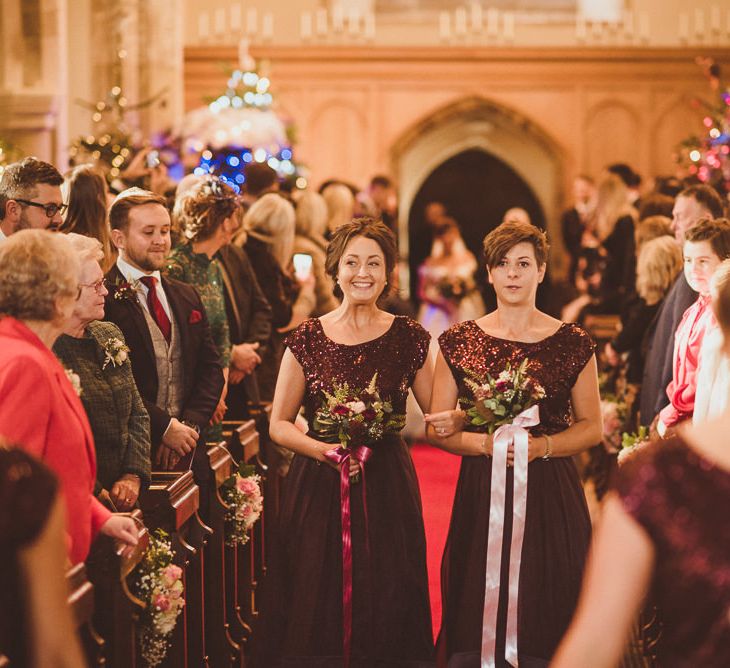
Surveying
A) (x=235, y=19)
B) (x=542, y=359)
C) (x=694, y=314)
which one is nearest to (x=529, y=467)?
(x=542, y=359)

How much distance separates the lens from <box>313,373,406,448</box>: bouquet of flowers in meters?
4.22

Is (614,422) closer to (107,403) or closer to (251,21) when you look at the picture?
(107,403)

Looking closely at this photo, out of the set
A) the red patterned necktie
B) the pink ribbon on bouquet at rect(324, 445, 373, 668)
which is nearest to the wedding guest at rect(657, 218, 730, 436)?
the pink ribbon on bouquet at rect(324, 445, 373, 668)

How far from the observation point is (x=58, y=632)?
208cm

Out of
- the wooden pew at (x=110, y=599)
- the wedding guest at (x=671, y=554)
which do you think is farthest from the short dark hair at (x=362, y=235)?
the wedding guest at (x=671, y=554)

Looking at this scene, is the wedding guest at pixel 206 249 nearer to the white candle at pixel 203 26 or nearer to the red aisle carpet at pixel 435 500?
the red aisle carpet at pixel 435 500

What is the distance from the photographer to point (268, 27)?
15.2 metres

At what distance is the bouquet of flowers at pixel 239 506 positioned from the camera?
5.05 m

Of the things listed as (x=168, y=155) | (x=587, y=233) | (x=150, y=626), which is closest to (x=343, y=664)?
(x=150, y=626)

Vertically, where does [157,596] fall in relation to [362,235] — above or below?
below

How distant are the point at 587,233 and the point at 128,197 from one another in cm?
720

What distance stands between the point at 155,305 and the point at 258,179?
3235 mm

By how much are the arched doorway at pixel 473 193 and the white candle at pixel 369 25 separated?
98.0 inches

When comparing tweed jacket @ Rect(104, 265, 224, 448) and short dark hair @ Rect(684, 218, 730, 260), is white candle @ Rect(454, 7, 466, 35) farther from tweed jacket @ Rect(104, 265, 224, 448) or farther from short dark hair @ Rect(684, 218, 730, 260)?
tweed jacket @ Rect(104, 265, 224, 448)
